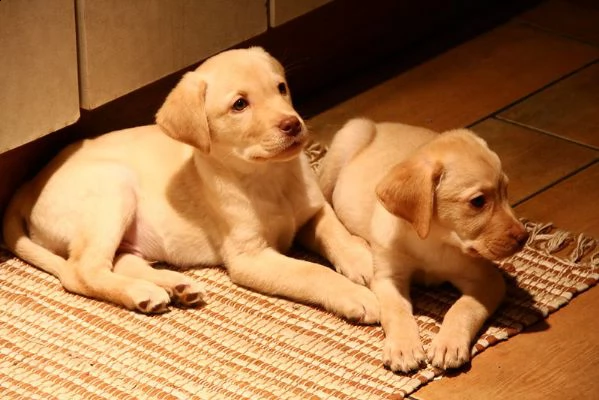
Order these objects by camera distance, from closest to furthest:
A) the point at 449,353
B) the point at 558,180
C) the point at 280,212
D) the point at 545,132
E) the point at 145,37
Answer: the point at 449,353
the point at 280,212
the point at 145,37
the point at 558,180
the point at 545,132

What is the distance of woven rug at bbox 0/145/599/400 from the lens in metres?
2.55

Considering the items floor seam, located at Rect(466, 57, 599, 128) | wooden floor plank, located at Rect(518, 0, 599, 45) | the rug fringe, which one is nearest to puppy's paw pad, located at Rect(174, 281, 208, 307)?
the rug fringe

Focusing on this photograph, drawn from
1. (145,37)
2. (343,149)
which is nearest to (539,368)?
(343,149)

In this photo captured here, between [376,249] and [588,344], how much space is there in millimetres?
503

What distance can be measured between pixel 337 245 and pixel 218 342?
408 mm

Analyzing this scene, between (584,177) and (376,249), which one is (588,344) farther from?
→ (584,177)

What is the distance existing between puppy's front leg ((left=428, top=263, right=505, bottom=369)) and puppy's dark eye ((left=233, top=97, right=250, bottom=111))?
602mm

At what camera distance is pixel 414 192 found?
8.41 feet

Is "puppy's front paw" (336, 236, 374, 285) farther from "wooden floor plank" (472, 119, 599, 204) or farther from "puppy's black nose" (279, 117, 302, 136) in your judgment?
"wooden floor plank" (472, 119, 599, 204)

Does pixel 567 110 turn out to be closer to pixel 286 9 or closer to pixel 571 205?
pixel 571 205

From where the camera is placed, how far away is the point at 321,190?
3.16m

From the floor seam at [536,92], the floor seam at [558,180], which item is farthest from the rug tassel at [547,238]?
the floor seam at [536,92]

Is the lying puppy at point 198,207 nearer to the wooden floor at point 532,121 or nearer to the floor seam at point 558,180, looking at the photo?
the wooden floor at point 532,121

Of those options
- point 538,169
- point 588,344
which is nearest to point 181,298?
point 588,344
